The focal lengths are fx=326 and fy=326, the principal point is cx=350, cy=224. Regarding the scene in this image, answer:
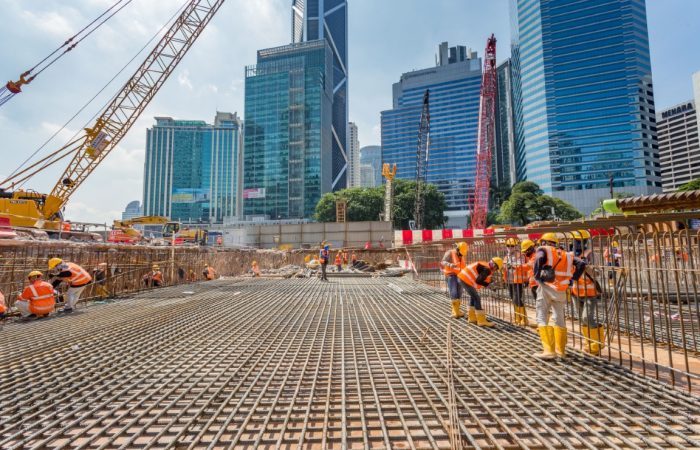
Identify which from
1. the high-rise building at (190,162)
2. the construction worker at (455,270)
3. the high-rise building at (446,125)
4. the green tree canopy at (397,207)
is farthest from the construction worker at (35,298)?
the high-rise building at (190,162)

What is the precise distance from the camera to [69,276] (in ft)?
23.4

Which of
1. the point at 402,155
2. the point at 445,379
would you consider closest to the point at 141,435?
the point at 445,379

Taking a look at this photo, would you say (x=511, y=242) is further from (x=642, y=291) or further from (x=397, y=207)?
(x=397, y=207)

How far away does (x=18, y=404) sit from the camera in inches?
113

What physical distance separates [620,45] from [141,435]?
109m

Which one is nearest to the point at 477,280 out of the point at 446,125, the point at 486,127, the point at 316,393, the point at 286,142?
the point at 316,393

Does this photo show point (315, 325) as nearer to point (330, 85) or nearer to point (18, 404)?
point (18, 404)

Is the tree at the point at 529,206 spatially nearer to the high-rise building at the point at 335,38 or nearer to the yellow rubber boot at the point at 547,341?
the yellow rubber boot at the point at 547,341

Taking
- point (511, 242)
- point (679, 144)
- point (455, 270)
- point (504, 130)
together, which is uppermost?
point (504, 130)

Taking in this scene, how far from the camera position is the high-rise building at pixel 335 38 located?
124 metres

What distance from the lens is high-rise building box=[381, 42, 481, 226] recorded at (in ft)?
376

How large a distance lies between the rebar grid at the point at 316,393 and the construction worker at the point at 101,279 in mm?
4330

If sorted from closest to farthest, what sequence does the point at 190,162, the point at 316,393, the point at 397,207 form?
1. the point at 316,393
2. the point at 397,207
3. the point at 190,162

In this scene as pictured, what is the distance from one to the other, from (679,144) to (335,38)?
129 m
